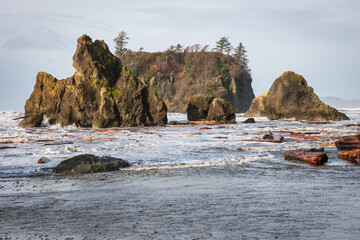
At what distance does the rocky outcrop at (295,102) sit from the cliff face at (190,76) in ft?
109

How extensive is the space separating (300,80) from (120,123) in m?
19.0

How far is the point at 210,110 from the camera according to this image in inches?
1216

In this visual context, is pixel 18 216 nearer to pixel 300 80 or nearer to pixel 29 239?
pixel 29 239

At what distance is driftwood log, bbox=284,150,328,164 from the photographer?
7.36m

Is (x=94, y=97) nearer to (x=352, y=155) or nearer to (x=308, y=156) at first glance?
(x=308, y=156)

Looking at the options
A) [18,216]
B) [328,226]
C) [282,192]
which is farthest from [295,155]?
[18,216]

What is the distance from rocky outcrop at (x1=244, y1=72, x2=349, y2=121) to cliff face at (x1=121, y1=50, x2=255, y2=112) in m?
33.3

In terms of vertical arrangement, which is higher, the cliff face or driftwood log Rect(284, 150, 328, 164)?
the cliff face

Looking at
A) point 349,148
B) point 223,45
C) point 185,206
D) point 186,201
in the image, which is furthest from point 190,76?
point 185,206

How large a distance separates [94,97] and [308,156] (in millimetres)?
21161

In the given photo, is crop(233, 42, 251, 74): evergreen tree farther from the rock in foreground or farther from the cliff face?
the rock in foreground

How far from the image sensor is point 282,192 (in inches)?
181

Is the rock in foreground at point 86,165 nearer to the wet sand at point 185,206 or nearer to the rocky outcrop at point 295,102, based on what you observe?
the wet sand at point 185,206

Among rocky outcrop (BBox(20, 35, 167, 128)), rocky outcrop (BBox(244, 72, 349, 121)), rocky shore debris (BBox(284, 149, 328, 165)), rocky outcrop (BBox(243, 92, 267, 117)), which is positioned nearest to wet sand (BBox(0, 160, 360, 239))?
rocky shore debris (BBox(284, 149, 328, 165))
